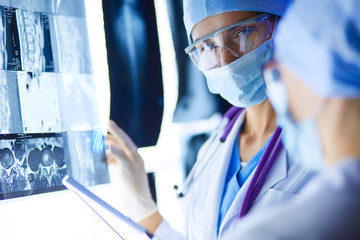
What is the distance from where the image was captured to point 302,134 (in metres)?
0.47

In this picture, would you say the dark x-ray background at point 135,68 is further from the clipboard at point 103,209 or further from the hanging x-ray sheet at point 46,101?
the clipboard at point 103,209

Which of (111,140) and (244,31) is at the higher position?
(244,31)

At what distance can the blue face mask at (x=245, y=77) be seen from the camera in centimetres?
105

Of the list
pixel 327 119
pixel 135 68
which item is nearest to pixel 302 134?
pixel 327 119

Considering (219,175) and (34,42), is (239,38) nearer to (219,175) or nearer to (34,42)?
(219,175)

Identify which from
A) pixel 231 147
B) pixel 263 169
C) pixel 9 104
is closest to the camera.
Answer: pixel 9 104

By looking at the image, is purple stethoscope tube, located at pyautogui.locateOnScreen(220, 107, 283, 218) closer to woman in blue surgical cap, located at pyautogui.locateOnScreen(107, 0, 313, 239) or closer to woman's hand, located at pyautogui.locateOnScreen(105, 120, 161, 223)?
woman in blue surgical cap, located at pyautogui.locateOnScreen(107, 0, 313, 239)

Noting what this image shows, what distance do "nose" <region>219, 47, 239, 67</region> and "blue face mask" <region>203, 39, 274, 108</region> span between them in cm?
2

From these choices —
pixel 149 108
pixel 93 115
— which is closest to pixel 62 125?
pixel 93 115

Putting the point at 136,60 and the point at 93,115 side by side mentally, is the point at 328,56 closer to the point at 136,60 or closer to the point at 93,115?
the point at 93,115

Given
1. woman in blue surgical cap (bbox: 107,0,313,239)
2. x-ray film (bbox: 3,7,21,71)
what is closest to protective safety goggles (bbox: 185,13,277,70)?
woman in blue surgical cap (bbox: 107,0,313,239)

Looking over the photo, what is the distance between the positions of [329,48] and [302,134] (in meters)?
0.12

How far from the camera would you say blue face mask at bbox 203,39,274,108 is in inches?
41.4

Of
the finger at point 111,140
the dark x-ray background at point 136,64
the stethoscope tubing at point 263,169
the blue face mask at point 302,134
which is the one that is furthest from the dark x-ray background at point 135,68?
the blue face mask at point 302,134
